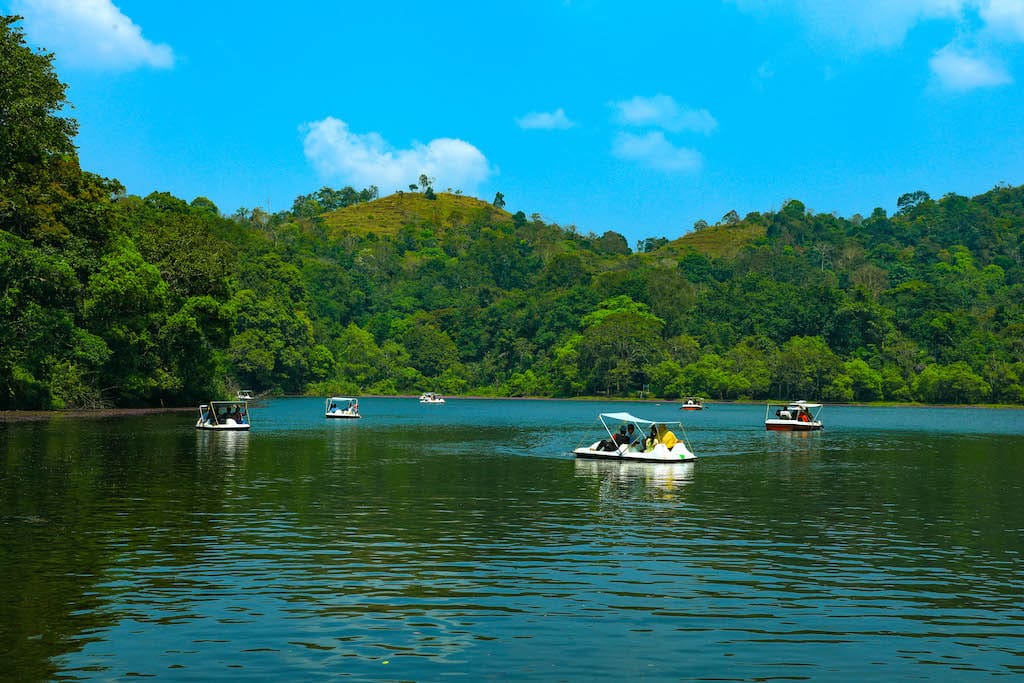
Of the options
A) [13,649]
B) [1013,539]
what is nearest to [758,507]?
[1013,539]

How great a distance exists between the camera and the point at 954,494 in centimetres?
5134

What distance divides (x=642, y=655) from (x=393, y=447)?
62.6 metres

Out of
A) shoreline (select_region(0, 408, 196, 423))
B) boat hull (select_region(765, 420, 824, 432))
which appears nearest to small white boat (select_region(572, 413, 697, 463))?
boat hull (select_region(765, 420, 824, 432))

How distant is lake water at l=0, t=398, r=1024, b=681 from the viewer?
1953 centimetres

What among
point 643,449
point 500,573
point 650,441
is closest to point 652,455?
point 650,441

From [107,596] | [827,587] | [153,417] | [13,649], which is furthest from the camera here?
[153,417]

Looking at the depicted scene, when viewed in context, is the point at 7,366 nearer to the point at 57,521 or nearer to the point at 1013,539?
the point at 57,521

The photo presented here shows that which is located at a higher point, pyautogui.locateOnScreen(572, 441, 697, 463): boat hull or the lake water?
pyautogui.locateOnScreen(572, 441, 697, 463): boat hull

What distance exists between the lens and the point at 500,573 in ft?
92.5

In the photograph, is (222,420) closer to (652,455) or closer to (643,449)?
(643,449)

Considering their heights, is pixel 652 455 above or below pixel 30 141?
below

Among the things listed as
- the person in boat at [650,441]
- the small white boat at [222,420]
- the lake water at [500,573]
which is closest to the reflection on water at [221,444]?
the small white boat at [222,420]

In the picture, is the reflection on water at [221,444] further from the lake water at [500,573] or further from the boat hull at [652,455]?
the boat hull at [652,455]

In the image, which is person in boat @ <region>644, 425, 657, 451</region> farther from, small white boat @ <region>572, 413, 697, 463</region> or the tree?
the tree
